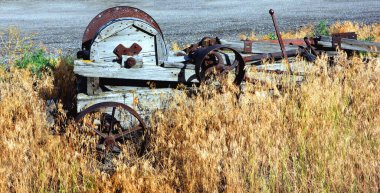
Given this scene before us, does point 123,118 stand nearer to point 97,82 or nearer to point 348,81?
point 97,82

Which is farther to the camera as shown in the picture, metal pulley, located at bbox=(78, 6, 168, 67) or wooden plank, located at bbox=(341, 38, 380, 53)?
wooden plank, located at bbox=(341, 38, 380, 53)

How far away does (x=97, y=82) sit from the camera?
17.2 feet

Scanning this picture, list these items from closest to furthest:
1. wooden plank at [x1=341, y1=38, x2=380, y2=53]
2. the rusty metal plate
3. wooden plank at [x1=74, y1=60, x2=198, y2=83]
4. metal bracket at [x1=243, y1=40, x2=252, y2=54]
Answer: wooden plank at [x1=74, y1=60, x2=198, y2=83]
the rusty metal plate
metal bracket at [x1=243, y1=40, x2=252, y2=54]
wooden plank at [x1=341, y1=38, x2=380, y2=53]

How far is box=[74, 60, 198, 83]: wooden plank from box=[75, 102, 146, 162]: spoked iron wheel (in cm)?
43

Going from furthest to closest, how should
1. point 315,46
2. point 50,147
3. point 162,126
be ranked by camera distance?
point 315,46, point 162,126, point 50,147

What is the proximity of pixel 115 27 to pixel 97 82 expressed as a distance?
28.6 inches

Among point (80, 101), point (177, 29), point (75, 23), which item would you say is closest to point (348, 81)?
point (80, 101)

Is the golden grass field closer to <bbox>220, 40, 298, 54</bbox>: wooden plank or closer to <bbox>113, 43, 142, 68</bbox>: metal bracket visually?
<bbox>113, 43, 142, 68</bbox>: metal bracket

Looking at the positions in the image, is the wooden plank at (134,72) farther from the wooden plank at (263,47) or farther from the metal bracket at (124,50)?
the wooden plank at (263,47)

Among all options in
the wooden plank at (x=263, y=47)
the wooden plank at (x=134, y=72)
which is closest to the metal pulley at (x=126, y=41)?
the wooden plank at (x=134, y=72)

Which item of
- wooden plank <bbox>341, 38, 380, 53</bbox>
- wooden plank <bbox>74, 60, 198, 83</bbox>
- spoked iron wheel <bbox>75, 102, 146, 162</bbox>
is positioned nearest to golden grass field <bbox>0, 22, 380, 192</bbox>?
spoked iron wheel <bbox>75, 102, 146, 162</bbox>

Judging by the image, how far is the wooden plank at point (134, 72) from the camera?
16.9 ft

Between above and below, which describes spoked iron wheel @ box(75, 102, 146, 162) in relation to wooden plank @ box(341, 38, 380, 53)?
below

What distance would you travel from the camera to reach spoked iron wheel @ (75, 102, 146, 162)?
4703 millimetres
